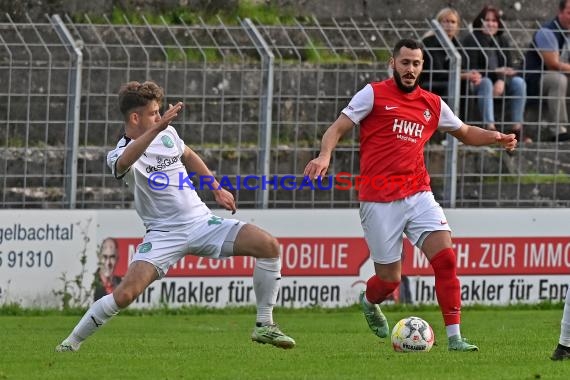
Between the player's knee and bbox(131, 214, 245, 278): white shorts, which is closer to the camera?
the player's knee

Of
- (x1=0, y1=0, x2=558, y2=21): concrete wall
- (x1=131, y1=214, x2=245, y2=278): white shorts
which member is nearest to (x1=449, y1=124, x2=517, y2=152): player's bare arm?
(x1=131, y1=214, x2=245, y2=278): white shorts

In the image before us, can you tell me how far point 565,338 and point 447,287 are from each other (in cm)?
157

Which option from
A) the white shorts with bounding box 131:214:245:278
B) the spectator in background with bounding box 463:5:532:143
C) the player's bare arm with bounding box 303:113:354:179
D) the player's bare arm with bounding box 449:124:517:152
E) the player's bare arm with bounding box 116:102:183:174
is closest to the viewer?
the player's bare arm with bounding box 116:102:183:174

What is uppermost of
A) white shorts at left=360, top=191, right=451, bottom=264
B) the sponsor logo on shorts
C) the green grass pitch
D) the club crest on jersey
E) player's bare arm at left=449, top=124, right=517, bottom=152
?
player's bare arm at left=449, top=124, right=517, bottom=152

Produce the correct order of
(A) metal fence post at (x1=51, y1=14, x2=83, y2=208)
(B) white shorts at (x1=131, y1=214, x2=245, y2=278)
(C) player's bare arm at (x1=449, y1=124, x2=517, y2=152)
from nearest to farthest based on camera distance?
(B) white shorts at (x1=131, y1=214, x2=245, y2=278), (C) player's bare arm at (x1=449, y1=124, x2=517, y2=152), (A) metal fence post at (x1=51, y1=14, x2=83, y2=208)

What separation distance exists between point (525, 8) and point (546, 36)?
5.54m

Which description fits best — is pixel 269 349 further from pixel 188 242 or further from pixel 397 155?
pixel 397 155

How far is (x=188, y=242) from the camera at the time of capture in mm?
11672

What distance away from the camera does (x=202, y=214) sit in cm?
1188

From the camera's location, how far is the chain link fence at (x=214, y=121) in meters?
17.0

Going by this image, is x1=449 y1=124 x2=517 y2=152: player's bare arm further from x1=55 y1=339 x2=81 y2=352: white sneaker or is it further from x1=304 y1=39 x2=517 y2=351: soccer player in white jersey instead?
x1=55 y1=339 x2=81 y2=352: white sneaker

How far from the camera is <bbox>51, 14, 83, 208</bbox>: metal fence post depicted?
1692 cm

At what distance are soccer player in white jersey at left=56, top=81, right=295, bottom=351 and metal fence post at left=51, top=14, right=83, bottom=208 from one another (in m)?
5.28

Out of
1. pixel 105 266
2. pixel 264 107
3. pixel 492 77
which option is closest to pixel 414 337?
pixel 105 266
